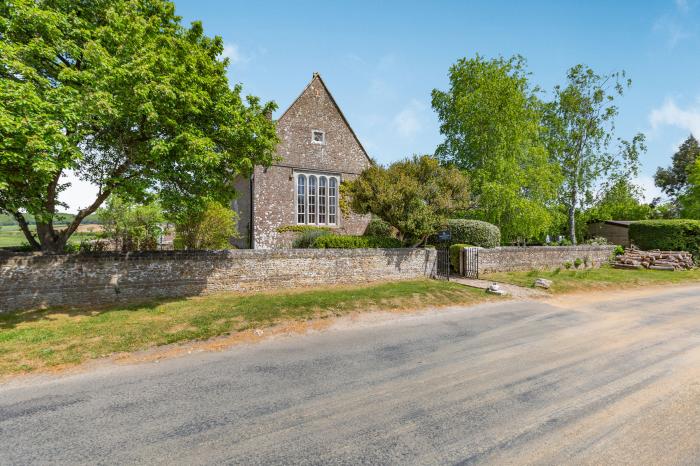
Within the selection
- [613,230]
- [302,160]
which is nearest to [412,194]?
[302,160]

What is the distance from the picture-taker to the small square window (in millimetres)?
23125

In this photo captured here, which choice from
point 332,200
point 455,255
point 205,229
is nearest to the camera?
point 205,229

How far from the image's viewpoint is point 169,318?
371 inches

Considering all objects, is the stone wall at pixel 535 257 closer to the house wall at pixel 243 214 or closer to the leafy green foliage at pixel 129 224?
the house wall at pixel 243 214

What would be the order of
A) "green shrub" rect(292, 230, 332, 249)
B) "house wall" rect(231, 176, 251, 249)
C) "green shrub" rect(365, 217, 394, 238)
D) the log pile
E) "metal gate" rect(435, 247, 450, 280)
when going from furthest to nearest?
"green shrub" rect(365, 217, 394, 238) < the log pile < "house wall" rect(231, 176, 251, 249) < "green shrub" rect(292, 230, 332, 249) < "metal gate" rect(435, 247, 450, 280)

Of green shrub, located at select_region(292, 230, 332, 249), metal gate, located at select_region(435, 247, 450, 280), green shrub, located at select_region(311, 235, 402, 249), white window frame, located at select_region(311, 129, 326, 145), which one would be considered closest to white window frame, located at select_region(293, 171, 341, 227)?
white window frame, located at select_region(311, 129, 326, 145)

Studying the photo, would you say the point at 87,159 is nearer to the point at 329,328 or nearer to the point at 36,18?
the point at 36,18

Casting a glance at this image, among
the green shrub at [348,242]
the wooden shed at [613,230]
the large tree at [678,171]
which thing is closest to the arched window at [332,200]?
the green shrub at [348,242]

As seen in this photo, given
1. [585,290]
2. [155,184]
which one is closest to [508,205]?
[585,290]

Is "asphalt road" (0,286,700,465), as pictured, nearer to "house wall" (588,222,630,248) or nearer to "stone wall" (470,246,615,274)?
"stone wall" (470,246,615,274)

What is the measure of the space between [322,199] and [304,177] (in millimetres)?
2053

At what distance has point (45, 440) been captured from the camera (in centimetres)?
398

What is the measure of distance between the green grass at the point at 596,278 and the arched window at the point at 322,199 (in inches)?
454

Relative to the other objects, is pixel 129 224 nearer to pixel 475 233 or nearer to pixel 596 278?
pixel 475 233
